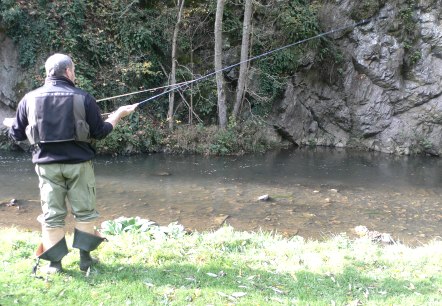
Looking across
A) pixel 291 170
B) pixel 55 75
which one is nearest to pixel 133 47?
pixel 291 170

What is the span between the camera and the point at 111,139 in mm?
12492

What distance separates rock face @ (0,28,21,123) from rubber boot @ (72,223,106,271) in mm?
11380

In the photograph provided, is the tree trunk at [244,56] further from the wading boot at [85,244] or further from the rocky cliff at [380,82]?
the wading boot at [85,244]

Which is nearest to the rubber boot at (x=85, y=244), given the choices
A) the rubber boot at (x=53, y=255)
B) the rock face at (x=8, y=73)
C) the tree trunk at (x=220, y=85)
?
the rubber boot at (x=53, y=255)

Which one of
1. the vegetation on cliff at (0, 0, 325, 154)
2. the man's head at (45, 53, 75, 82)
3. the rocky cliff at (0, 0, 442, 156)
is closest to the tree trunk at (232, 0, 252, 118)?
the vegetation on cliff at (0, 0, 325, 154)

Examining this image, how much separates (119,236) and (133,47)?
10489mm

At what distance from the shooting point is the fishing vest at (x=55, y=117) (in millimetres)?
3225

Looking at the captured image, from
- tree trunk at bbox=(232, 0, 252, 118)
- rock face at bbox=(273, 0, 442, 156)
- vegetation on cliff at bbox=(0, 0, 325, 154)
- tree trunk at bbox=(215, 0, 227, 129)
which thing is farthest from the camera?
rock face at bbox=(273, 0, 442, 156)

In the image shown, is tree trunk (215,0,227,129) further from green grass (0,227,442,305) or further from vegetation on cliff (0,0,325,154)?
green grass (0,227,442,305)

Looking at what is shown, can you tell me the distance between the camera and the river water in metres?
7.18

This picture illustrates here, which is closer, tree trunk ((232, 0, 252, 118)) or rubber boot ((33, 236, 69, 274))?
rubber boot ((33, 236, 69, 274))

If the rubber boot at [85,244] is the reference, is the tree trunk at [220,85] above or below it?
above

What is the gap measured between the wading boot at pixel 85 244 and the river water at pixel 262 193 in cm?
332

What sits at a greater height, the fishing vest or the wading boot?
the fishing vest
